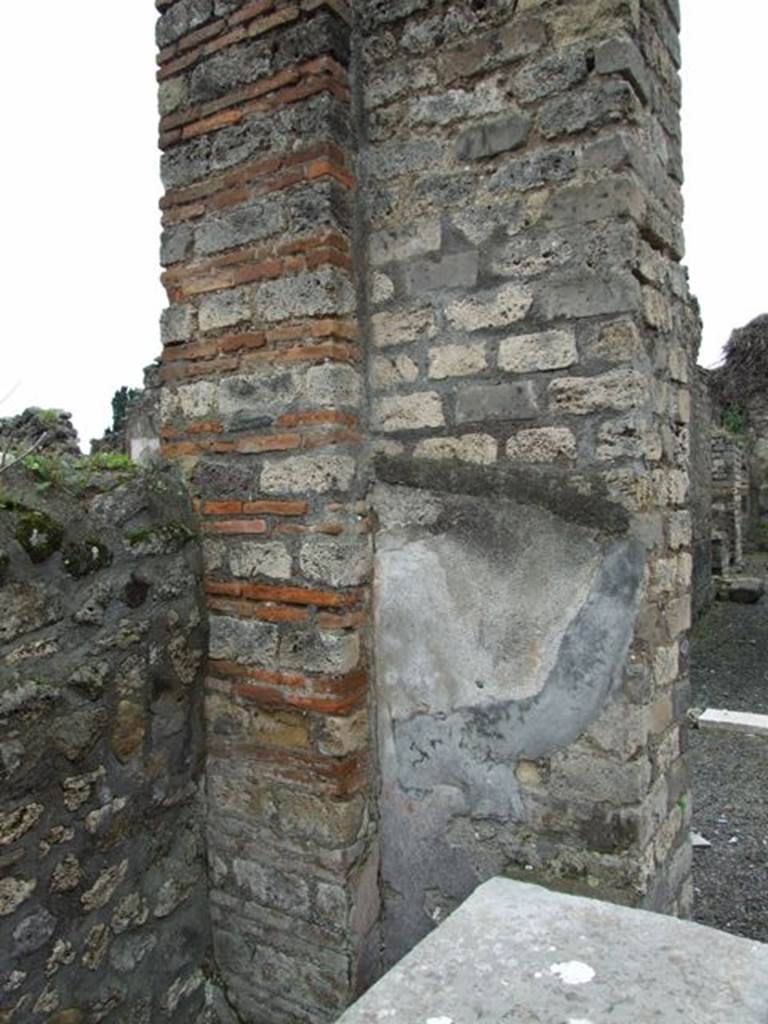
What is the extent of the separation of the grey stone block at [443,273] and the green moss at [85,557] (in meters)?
1.34

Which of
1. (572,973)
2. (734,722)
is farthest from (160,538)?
Answer: (734,722)

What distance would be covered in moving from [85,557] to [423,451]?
45.3 inches

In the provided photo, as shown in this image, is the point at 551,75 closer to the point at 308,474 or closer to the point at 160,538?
the point at 308,474

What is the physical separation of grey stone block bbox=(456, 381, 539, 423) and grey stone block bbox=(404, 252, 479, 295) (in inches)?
13.8

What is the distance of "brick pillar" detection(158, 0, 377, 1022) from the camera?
2564 millimetres

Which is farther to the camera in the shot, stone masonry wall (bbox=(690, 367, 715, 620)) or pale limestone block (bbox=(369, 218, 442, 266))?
stone masonry wall (bbox=(690, 367, 715, 620))

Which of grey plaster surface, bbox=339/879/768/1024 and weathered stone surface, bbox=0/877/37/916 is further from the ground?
grey plaster surface, bbox=339/879/768/1024

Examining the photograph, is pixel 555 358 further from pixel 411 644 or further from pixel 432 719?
pixel 432 719

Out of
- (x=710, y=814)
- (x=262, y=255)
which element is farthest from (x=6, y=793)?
(x=710, y=814)

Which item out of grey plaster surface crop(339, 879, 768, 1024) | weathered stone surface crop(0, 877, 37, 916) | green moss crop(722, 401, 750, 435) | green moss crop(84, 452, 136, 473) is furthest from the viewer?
green moss crop(722, 401, 750, 435)

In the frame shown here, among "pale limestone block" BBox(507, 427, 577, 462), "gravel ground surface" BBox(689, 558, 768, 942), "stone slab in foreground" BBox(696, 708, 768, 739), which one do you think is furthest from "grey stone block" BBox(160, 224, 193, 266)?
"stone slab in foreground" BBox(696, 708, 768, 739)

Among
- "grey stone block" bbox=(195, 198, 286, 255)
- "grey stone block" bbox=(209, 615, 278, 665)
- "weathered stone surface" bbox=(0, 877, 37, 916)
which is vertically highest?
"grey stone block" bbox=(195, 198, 286, 255)

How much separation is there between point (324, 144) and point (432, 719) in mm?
1950

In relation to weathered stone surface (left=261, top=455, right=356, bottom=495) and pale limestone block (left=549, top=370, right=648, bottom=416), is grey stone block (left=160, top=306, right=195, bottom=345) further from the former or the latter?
pale limestone block (left=549, top=370, right=648, bottom=416)
